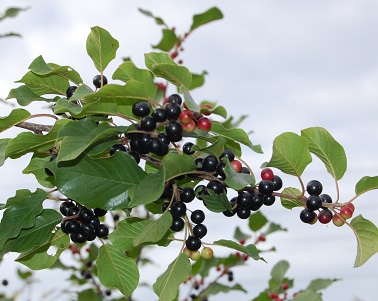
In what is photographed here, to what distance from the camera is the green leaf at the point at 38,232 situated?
1.79 m

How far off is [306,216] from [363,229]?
181 mm

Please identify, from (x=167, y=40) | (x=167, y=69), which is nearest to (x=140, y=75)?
(x=167, y=69)

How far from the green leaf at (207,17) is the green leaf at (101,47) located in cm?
201

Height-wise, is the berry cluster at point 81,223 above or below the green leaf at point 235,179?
below

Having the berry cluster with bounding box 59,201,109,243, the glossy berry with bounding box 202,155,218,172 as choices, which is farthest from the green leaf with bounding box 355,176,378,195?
the berry cluster with bounding box 59,201,109,243

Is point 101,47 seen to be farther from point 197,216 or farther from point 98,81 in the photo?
point 197,216

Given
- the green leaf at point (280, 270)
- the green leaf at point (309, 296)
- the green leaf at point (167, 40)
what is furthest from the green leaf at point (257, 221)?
the green leaf at point (167, 40)

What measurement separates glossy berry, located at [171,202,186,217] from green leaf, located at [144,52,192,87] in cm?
34

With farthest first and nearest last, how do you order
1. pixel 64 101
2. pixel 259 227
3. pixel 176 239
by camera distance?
pixel 259 227
pixel 176 239
pixel 64 101

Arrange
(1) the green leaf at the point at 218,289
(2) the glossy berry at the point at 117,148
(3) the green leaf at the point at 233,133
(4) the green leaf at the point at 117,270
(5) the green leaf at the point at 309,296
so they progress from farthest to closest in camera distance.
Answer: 1. (1) the green leaf at the point at 218,289
2. (5) the green leaf at the point at 309,296
3. (4) the green leaf at the point at 117,270
4. (2) the glossy berry at the point at 117,148
5. (3) the green leaf at the point at 233,133

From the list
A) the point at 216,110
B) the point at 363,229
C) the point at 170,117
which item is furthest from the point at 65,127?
the point at 363,229

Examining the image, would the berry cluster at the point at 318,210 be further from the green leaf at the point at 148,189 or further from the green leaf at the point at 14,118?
the green leaf at the point at 14,118

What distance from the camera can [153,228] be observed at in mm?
1676

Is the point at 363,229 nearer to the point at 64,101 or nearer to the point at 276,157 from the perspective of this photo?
the point at 276,157
